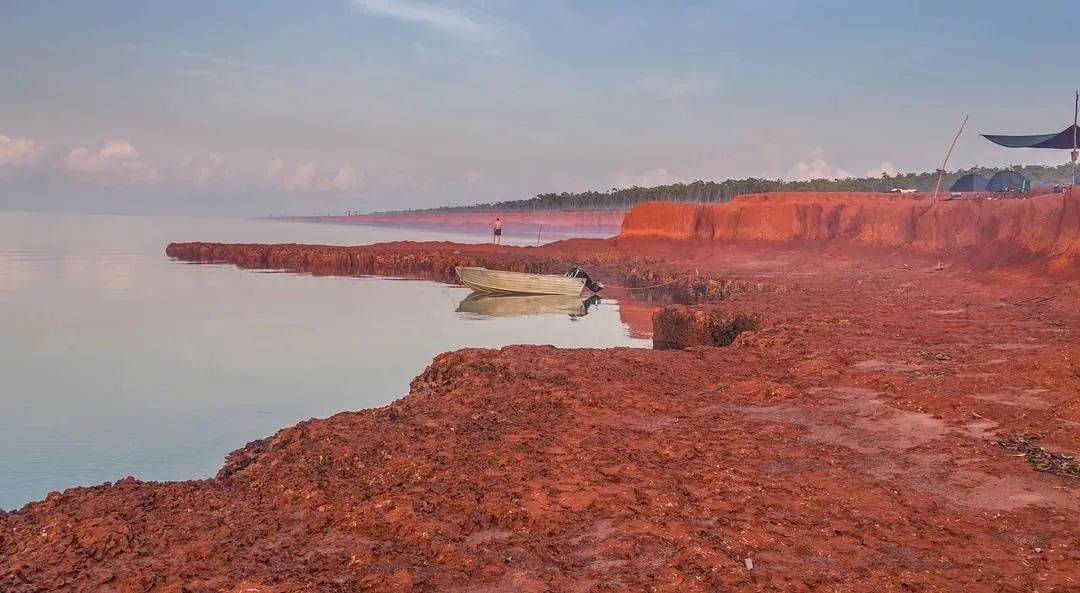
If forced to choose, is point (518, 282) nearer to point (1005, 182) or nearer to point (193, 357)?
point (193, 357)

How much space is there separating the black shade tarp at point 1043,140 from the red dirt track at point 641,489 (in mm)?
25352

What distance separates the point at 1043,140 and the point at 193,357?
119 ft

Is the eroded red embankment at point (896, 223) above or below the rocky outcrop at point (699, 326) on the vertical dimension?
above

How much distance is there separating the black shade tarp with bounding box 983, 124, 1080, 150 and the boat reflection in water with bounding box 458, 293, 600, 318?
21251 millimetres

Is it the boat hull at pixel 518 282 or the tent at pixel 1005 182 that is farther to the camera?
the tent at pixel 1005 182

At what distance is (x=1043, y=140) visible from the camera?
115ft

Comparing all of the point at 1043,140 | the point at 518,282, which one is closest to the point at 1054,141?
the point at 1043,140

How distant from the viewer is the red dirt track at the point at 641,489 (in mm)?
5141

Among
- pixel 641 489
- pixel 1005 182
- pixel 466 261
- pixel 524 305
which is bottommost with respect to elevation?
pixel 524 305

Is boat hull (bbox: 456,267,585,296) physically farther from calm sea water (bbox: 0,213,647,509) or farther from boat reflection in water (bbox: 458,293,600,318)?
calm sea water (bbox: 0,213,647,509)

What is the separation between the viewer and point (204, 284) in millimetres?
39781

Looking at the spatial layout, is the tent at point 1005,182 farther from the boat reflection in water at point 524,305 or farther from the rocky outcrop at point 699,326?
the rocky outcrop at point 699,326

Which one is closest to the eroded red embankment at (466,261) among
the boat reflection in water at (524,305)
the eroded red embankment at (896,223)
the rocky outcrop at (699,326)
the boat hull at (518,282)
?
the boat reflection in water at (524,305)

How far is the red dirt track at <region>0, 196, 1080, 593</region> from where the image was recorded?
5.14 meters
